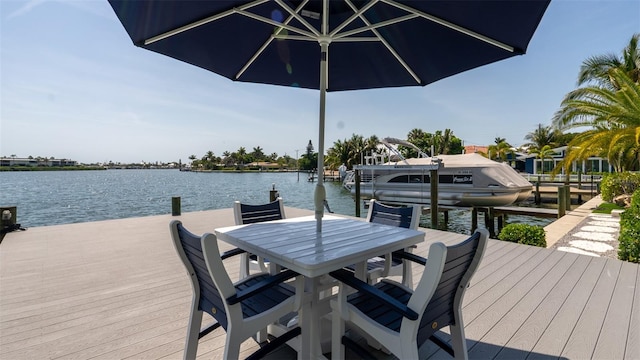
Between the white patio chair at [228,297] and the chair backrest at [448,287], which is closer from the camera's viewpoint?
the chair backrest at [448,287]

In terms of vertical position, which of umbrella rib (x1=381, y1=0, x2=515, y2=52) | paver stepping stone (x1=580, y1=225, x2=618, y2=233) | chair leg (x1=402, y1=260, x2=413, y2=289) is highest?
umbrella rib (x1=381, y1=0, x2=515, y2=52)

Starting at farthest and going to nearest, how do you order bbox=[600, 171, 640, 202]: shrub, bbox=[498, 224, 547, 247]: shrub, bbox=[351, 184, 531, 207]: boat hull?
bbox=[351, 184, 531, 207]: boat hull, bbox=[600, 171, 640, 202]: shrub, bbox=[498, 224, 547, 247]: shrub

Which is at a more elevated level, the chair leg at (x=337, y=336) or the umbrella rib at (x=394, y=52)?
the umbrella rib at (x=394, y=52)

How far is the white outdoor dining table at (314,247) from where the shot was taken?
141 centimetres

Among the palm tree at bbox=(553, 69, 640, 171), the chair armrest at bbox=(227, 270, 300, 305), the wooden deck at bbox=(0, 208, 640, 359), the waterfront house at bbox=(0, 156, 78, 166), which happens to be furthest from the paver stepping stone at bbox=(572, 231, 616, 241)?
the waterfront house at bbox=(0, 156, 78, 166)

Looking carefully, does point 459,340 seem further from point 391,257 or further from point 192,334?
point 192,334

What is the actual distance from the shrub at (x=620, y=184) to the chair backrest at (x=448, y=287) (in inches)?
473

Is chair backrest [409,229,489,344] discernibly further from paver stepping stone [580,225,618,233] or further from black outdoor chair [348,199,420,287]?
paver stepping stone [580,225,618,233]

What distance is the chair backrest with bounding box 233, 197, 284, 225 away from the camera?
2.55 meters

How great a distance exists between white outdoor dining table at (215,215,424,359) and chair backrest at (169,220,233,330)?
309 mm

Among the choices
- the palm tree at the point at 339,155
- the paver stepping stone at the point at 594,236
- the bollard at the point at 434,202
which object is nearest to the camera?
the paver stepping stone at the point at 594,236

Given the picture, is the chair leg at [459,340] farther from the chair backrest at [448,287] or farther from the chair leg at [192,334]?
the chair leg at [192,334]

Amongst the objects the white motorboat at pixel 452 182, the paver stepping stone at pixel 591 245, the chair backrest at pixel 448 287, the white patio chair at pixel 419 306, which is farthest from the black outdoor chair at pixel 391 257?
the white motorboat at pixel 452 182

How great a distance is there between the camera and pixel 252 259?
8.16ft
